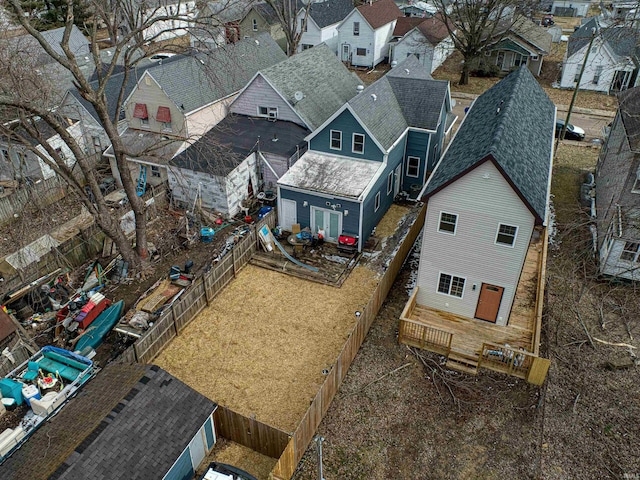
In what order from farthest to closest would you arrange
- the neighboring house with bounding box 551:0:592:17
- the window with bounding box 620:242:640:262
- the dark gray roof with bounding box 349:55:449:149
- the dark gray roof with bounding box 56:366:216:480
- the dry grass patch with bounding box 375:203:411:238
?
the neighboring house with bounding box 551:0:592:17
the dry grass patch with bounding box 375:203:411:238
the dark gray roof with bounding box 349:55:449:149
the window with bounding box 620:242:640:262
the dark gray roof with bounding box 56:366:216:480

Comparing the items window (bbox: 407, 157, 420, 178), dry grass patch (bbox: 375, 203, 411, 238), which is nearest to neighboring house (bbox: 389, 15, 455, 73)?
window (bbox: 407, 157, 420, 178)

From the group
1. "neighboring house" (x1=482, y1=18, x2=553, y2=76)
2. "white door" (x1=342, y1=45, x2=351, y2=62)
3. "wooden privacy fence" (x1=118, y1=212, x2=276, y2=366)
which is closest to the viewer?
"wooden privacy fence" (x1=118, y1=212, x2=276, y2=366)

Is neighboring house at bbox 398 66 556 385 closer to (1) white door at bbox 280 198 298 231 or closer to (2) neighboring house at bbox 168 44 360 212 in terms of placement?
(1) white door at bbox 280 198 298 231

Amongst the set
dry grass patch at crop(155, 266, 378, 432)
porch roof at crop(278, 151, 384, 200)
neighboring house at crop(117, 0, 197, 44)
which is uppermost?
neighboring house at crop(117, 0, 197, 44)

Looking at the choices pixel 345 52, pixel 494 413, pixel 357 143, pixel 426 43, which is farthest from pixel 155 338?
pixel 345 52

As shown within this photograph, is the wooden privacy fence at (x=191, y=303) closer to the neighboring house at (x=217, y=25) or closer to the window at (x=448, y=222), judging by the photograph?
the neighboring house at (x=217, y=25)

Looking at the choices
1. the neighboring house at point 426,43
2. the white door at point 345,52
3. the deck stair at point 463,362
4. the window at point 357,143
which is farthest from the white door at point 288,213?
the white door at point 345,52
